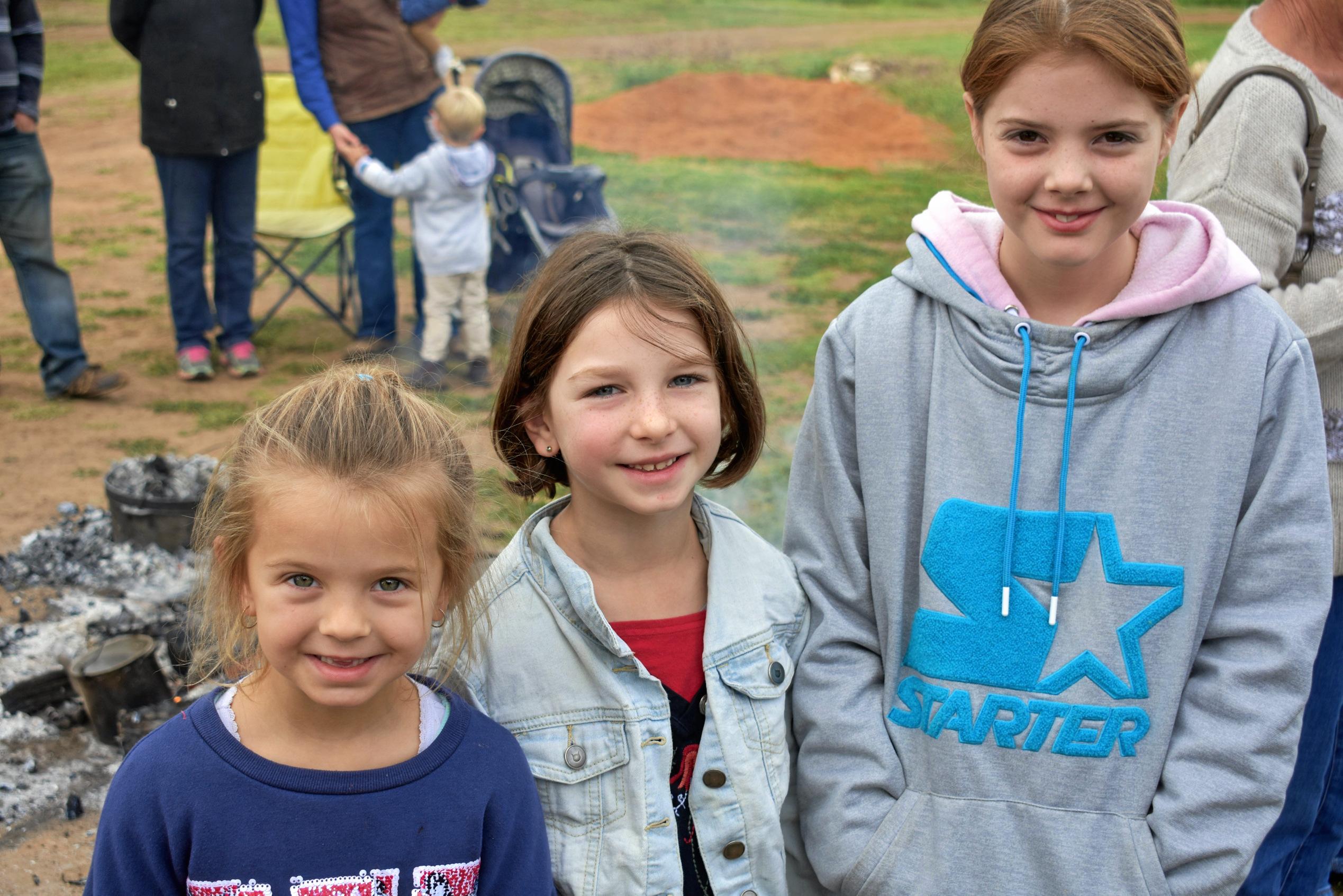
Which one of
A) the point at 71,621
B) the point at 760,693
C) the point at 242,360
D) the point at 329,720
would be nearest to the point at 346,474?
the point at 329,720

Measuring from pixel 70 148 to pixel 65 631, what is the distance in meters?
9.84

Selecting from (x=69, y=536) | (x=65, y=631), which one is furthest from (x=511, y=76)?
(x=65, y=631)

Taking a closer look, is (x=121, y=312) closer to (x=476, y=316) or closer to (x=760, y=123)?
(x=476, y=316)

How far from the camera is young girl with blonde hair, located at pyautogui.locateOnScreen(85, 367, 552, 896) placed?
137cm

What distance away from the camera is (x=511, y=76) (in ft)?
22.6

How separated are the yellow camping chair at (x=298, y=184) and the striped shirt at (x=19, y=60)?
141 centimetres

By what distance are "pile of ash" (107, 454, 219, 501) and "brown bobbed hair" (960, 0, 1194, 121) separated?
322cm

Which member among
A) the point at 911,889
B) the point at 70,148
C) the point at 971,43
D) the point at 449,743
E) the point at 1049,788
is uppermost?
the point at 971,43

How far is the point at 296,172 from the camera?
21.9 feet

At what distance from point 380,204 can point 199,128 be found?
36.7 inches

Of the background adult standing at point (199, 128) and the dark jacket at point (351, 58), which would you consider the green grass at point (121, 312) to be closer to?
the background adult standing at point (199, 128)

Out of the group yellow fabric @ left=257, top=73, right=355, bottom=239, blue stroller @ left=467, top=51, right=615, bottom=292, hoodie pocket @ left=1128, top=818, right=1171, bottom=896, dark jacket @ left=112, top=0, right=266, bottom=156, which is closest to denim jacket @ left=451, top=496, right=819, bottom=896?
hoodie pocket @ left=1128, top=818, right=1171, bottom=896

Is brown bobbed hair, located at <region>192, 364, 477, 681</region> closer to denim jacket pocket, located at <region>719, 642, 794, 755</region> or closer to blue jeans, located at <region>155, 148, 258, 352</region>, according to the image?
denim jacket pocket, located at <region>719, 642, 794, 755</region>

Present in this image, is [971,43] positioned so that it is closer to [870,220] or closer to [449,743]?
[449,743]
